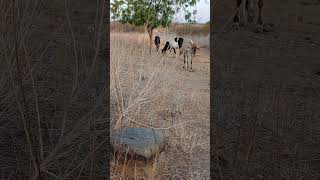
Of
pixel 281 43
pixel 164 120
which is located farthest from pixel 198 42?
pixel 164 120

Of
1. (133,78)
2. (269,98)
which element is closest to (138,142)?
(133,78)

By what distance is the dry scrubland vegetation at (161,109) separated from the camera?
2986 mm

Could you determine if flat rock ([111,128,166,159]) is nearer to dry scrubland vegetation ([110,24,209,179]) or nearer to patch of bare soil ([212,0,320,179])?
dry scrubland vegetation ([110,24,209,179])

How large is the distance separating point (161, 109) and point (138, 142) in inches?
40.9

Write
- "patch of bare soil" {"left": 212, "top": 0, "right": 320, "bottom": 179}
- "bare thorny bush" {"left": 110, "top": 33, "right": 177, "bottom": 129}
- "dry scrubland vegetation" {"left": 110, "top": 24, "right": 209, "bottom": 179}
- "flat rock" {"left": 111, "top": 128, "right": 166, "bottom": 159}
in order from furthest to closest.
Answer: "bare thorny bush" {"left": 110, "top": 33, "right": 177, "bottom": 129} < "dry scrubland vegetation" {"left": 110, "top": 24, "right": 209, "bottom": 179} < "flat rock" {"left": 111, "top": 128, "right": 166, "bottom": 159} < "patch of bare soil" {"left": 212, "top": 0, "right": 320, "bottom": 179}

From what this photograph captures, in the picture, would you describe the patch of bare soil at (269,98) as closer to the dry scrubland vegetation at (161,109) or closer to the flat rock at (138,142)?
the dry scrubland vegetation at (161,109)

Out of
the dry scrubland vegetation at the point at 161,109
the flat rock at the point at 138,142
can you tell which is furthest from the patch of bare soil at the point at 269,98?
the flat rock at the point at 138,142

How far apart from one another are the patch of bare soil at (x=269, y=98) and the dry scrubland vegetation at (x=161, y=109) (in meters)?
0.23

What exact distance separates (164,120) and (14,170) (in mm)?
1597

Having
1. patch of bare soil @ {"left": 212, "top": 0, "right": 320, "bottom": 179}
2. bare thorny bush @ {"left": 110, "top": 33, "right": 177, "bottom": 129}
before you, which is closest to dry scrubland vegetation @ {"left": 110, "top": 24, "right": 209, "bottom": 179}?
bare thorny bush @ {"left": 110, "top": 33, "right": 177, "bottom": 129}

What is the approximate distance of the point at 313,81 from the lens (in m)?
4.55

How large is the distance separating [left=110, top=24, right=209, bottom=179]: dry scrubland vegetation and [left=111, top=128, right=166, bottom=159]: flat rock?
0.23 ft

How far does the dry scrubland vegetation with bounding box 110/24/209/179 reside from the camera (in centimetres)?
299

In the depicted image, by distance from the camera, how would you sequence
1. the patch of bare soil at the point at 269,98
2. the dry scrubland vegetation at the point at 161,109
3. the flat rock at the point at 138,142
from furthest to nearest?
the dry scrubland vegetation at the point at 161,109
the flat rock at the point at 138,142
the patch of bare soil at the point at 269,98
